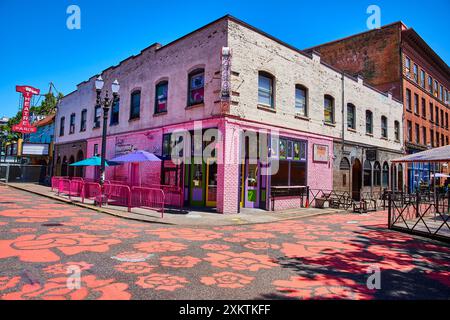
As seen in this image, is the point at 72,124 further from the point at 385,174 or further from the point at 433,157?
the point at 385,174

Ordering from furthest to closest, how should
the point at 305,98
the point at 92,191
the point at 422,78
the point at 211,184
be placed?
the point at 422,78, the point at 305,98, the point at 92,191, the point at 211,184

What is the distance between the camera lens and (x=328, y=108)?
1733 cm

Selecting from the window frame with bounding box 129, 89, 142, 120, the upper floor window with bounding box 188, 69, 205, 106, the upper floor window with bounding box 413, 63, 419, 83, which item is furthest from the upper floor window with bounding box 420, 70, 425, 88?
the window frame with bounding box 129, 89, 142, 120

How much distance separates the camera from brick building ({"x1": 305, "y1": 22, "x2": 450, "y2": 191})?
24609 mm

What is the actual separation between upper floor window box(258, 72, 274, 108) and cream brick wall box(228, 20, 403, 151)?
253mm

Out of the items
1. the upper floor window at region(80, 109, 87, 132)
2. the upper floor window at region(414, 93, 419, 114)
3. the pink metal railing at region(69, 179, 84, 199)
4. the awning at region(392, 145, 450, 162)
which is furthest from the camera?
the upper floor window at region(414, 93, 419, 114)

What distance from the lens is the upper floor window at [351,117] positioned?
18750 mm

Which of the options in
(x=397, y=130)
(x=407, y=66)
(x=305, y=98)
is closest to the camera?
(x=305, y=98)

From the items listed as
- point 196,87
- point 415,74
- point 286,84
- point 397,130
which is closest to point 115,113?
point 196,87

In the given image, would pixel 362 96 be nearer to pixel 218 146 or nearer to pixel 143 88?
pixel 218 146

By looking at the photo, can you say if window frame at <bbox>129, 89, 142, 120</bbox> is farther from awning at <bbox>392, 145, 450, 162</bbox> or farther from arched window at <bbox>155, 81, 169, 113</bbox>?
awning at <bbox>392, 145, 450, 162</bbox>

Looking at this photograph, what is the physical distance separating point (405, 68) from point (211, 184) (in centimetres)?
2275

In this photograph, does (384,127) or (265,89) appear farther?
(384,127)
